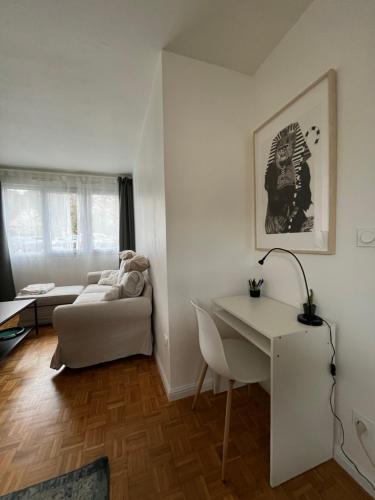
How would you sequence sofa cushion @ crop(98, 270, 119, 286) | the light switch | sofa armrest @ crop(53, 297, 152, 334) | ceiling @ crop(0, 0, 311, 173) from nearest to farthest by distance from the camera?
the light switch < ceiling @ crop(0, 0, 311, 173) < sofa armrest @ crop(53, 297, 152, 334) < sofa cushion @ crop(98, 270, 119, 286)

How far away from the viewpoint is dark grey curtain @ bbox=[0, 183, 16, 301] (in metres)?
3.45

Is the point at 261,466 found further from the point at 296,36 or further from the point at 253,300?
the point at 296,36

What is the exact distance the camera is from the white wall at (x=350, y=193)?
36.0 inches

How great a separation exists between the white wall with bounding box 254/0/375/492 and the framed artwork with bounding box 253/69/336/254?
→ 52mm

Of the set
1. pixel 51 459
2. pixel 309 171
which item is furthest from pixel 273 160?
pixel 51 459

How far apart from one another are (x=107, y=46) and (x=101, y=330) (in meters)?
2.27

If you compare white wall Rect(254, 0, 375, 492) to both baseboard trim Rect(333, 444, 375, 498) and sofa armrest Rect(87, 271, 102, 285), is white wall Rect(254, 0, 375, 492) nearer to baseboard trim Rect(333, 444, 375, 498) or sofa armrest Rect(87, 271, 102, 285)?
baseboard trim Rect(333, 444, 375, 498)

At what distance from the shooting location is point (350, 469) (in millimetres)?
1025

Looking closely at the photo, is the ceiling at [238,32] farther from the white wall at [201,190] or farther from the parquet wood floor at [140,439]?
the parquet wood floor at [140,439]

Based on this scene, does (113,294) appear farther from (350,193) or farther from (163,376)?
(350,193)

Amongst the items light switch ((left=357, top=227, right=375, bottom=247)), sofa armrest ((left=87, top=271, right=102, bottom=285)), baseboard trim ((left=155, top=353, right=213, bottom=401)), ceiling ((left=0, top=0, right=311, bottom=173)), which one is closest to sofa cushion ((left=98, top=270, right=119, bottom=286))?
sofa armrest ((left=87, top=271, right=102, bottom=285))

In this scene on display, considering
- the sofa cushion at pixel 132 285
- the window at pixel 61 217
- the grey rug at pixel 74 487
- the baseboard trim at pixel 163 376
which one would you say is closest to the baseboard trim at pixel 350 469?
the baseboard trim at pixel 163 376

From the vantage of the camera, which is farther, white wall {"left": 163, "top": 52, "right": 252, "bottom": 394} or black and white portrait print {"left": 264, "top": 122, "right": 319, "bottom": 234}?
white wall {"left": 163, "top": 52, "right": 252, "bottom": 394}

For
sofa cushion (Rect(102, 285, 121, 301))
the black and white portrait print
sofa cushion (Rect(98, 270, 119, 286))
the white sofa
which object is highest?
the black and white portrait print
